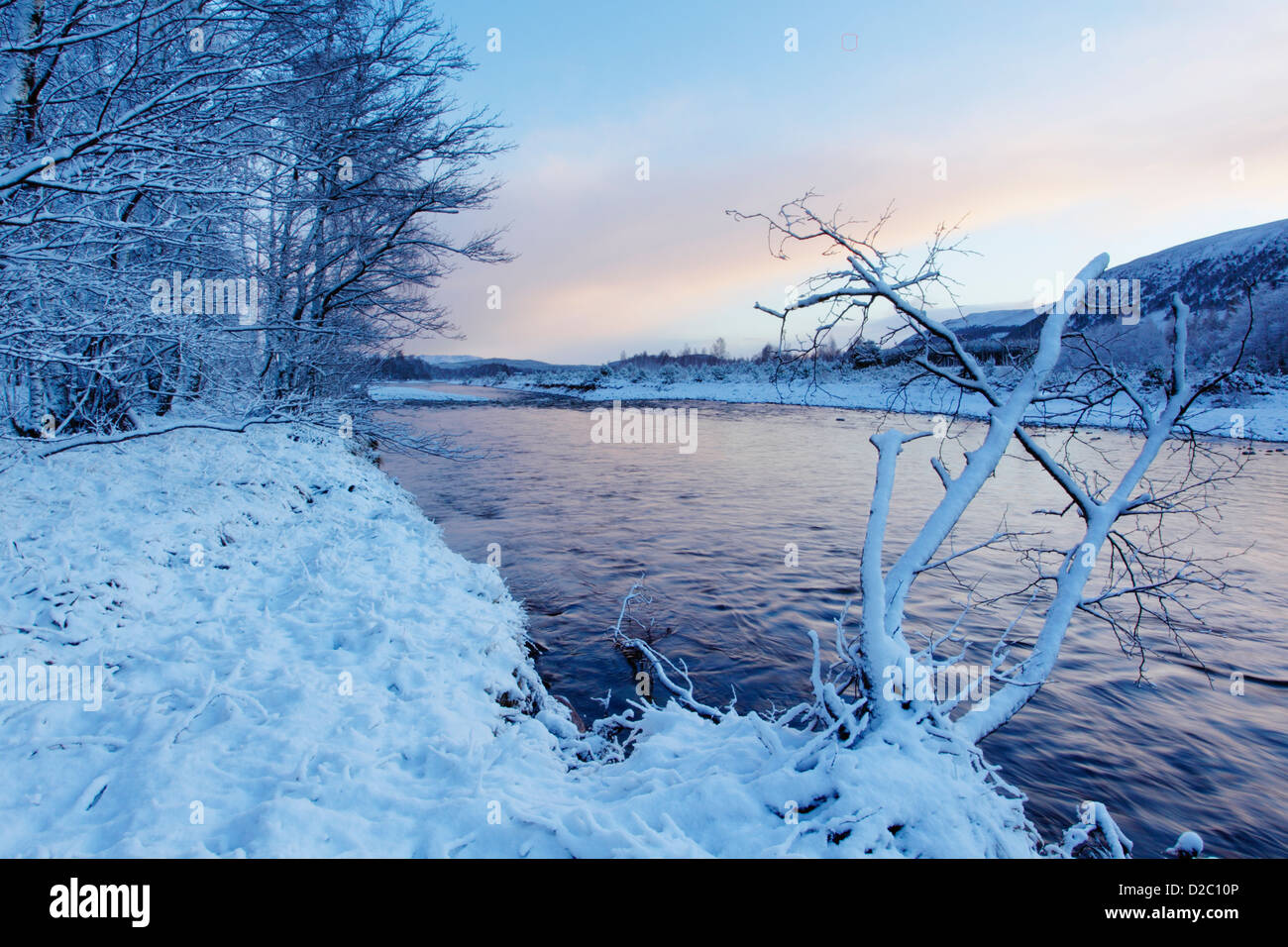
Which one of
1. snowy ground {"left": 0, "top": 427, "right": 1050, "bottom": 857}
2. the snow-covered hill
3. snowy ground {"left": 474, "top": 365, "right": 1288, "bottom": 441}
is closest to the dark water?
snowy ground {"left": 0, "top": 427, "right": 1050, "bottom": 857}

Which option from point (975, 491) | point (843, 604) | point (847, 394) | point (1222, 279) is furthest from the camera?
point (1222, 279)

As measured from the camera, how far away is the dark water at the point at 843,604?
17.4 feet

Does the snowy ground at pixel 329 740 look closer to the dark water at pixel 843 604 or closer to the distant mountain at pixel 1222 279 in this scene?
the dark water at pixel 843 604

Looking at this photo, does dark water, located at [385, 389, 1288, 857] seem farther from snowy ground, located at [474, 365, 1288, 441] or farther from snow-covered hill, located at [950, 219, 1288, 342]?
snow-covered hill, located at [950, 219, 1288, 342]

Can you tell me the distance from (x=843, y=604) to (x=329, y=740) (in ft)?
25.0

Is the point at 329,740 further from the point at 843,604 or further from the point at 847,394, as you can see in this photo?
the point at 847,394

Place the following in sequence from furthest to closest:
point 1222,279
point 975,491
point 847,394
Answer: point 1222,279
point 847,394
point 975,491

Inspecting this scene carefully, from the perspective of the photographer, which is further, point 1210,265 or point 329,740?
point 1210,265

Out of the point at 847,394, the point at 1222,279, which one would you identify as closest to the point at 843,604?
the point at 847,394

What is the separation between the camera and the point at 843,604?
30.2 ft

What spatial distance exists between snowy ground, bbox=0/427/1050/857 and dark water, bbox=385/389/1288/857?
5.55ft

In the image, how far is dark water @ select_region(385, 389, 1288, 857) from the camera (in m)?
5.29
